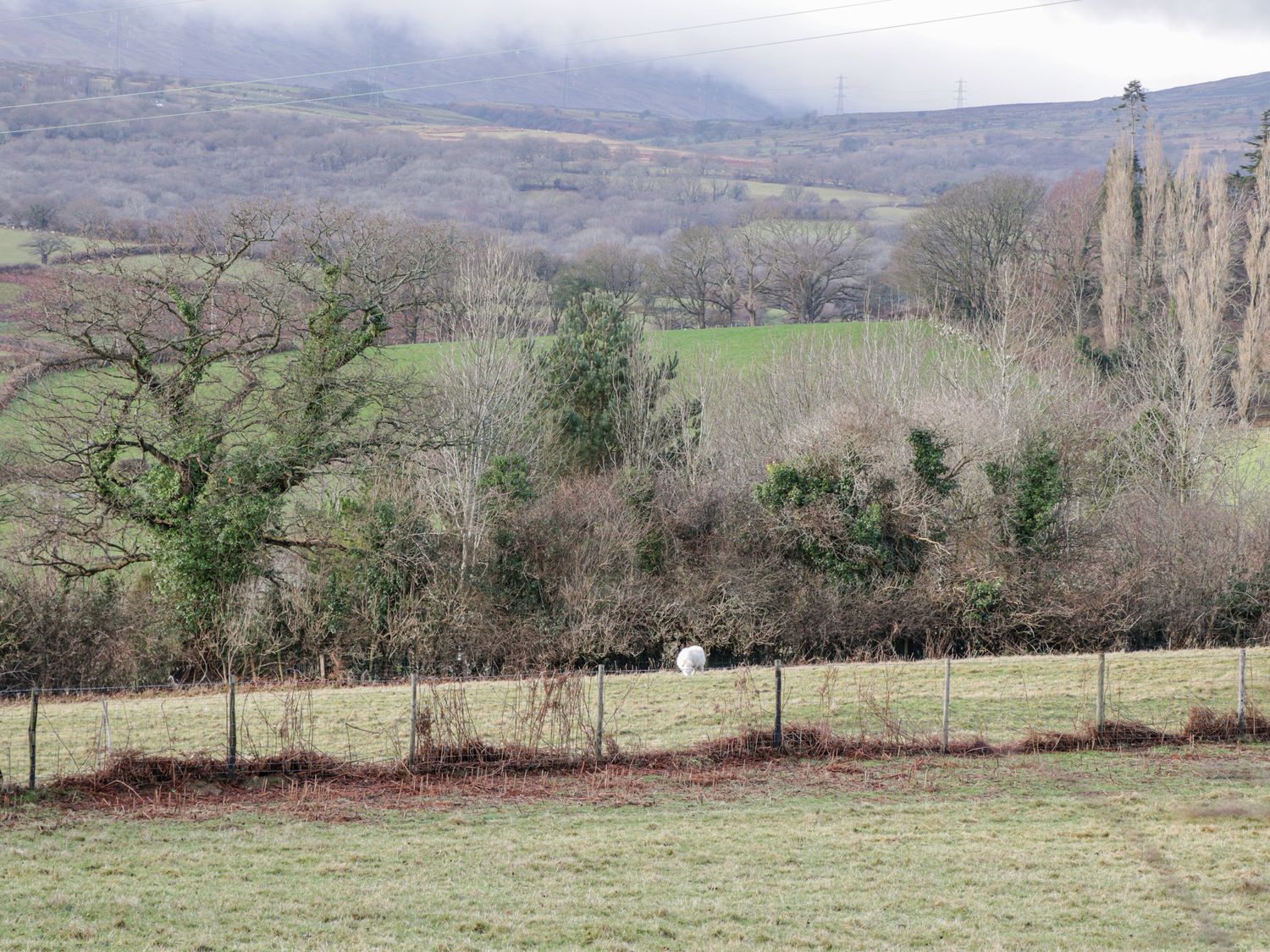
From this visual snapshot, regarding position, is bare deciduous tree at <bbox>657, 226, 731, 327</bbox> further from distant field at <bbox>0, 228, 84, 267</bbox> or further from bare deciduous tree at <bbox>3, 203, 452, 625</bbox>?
bare deciduous tree at <bbox>3, 203, 452, 625</bbox>

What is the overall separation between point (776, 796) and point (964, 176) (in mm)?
148825

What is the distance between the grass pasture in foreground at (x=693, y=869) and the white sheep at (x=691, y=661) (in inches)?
404

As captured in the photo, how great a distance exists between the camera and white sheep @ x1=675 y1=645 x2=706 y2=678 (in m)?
27.1

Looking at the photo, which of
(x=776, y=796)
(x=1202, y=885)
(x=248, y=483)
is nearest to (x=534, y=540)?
(x=248, y=483)

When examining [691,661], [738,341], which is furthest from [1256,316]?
[691,661]

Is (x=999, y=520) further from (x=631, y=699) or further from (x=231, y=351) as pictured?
(x=231, y=351)

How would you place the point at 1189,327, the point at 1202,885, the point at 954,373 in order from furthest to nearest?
the point at 1189,327 < the point at 954,373 < the point at 1202,885

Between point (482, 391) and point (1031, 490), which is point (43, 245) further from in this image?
point (1031, 490)

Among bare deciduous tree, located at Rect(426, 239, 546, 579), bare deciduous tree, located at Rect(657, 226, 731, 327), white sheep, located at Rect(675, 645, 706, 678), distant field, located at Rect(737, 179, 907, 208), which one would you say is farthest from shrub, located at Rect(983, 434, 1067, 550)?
distant field, located at Rect(737, 179, 907, 208)

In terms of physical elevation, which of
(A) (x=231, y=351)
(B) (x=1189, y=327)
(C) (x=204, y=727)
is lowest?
(C) (x=204, y=727)

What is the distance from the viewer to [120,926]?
1036 cm

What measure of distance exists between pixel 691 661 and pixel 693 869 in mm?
14868

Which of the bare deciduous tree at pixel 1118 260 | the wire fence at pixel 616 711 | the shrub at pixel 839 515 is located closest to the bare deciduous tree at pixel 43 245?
the wire fence at pixel 616 711

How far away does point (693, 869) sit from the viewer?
12664mm
